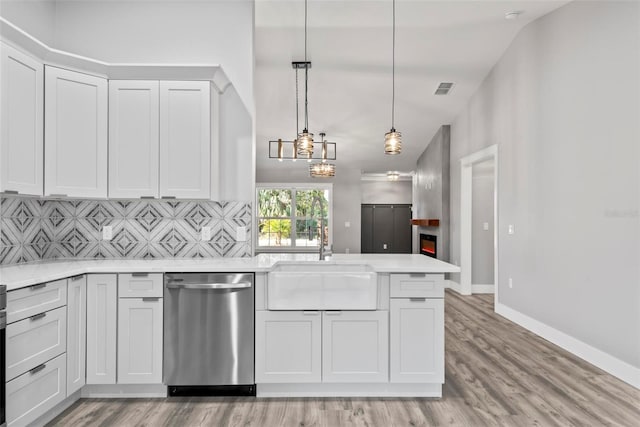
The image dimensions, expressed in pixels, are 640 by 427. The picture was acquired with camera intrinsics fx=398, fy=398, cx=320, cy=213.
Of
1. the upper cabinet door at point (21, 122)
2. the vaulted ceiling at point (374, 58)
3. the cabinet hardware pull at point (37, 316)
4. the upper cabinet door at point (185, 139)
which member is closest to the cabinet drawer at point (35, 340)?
the cabinet hardware pull at point (37, 316)

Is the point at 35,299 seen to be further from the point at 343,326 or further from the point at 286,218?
the point at 286,218

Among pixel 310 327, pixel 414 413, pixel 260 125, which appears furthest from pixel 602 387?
pixel 260 125

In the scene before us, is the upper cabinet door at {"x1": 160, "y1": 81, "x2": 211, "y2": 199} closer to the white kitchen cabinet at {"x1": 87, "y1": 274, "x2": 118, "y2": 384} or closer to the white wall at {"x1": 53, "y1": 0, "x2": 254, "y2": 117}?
the white wall at {"x1": 53, "y1": 0, "x2": 254, "y2": 117}

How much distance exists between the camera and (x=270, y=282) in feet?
8.77

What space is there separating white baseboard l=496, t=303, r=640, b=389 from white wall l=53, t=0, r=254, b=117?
11.6ft

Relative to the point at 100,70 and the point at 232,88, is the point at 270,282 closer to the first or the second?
the point at 232,88

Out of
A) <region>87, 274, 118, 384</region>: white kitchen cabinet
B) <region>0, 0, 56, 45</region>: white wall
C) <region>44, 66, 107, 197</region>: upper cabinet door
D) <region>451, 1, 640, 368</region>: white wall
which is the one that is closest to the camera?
<region>87, 274, 118, 384</region>: white kitchen cabinet

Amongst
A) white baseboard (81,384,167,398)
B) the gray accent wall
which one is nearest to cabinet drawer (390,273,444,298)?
white baseboard (81,384,167,398)

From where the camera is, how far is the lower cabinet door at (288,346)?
267cm

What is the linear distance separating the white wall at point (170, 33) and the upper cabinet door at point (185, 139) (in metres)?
0.49

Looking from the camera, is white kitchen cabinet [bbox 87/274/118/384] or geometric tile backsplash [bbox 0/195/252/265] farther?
geometric tile backsplash [bbox 0/195/252/265]

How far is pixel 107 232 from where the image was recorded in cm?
329

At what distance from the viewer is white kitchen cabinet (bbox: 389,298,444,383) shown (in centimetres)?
265

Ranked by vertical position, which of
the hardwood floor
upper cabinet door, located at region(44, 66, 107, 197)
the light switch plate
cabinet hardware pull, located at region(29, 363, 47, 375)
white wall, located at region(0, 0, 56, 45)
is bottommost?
the hardwood floor
